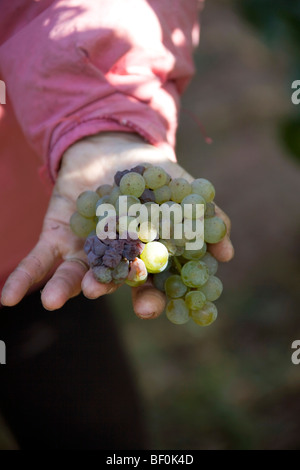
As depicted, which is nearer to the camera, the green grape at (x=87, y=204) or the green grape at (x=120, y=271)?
the green grape at (x=120, y=271)

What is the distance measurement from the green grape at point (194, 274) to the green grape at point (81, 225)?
21cm

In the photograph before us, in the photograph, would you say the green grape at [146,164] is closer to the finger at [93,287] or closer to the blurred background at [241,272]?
the finger at [93,287]

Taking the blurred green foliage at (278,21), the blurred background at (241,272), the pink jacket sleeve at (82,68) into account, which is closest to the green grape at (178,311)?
the pink jacket sleeve at (82,68)

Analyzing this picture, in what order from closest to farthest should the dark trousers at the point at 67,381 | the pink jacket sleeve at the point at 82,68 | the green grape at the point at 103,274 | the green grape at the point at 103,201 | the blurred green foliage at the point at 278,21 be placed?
the green grape at the point at 103,274
the green grape at the point at 103,201
the pink jacket sleeve at the point at 82,68
the dark trousers at the point at 67,381
the blurred green foliage at the point at 278,21

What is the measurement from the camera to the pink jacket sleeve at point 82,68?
1.20m

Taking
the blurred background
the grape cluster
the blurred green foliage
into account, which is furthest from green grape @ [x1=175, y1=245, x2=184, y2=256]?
the blurred green foliage

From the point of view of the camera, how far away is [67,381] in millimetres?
1483

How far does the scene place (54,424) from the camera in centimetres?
148

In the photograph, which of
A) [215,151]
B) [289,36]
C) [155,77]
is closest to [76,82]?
[155,77]

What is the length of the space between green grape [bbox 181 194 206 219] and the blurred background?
83 centimetres

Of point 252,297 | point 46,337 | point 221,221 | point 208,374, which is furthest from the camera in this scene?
point 252,297

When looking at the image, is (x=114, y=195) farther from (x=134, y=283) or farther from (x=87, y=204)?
A: (x=134, y=283)

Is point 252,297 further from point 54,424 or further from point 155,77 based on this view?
point 155,77
